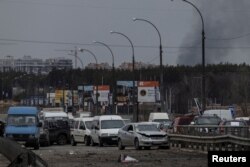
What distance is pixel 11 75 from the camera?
161000 mm

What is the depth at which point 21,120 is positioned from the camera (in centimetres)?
4256

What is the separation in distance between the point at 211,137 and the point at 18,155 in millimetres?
19464

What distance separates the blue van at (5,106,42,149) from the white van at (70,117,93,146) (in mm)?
6287

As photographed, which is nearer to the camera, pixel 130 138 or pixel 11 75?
pixel 130 138

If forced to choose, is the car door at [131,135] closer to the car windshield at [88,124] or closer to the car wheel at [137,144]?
the car wheel at [137,144]

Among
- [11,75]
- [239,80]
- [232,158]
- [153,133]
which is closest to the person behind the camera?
[232,158]

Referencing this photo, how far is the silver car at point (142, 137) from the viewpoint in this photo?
1459 inches

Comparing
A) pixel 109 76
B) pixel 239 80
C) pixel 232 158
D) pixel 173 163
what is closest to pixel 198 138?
pixel 173 163

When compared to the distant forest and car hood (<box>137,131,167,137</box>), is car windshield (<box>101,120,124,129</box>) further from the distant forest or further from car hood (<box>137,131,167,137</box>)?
the distant forest

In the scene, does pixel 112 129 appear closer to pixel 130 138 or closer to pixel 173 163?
pixel 130 138

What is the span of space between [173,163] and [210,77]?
123 metres

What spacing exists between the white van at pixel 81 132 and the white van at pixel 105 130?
45.2 inches

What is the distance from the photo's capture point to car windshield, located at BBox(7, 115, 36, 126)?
42.4 metres

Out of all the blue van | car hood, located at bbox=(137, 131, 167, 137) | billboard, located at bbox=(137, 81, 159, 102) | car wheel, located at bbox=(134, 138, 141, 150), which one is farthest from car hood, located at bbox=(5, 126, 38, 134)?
billboard, located at bbox=(137, 81, 159, 102)
